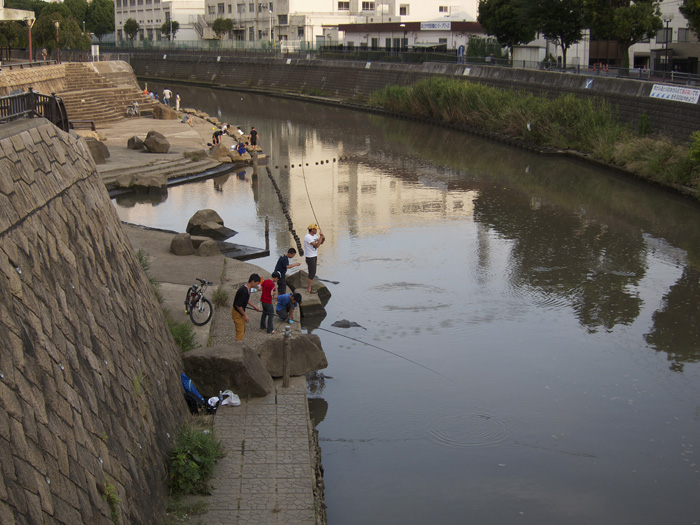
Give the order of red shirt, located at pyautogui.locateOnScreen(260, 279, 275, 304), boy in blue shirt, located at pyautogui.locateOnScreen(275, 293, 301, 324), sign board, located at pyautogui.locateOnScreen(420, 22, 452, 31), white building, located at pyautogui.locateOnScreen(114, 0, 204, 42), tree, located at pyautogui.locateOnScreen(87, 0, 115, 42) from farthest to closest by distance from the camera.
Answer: tree, located at pyautogui.locateOnScreen(87, 0, 115, 42), white building, located at pyautogui.locateOnScreen(114, 0, 204, 42), sign board, located at pyautogui.locateOnScreen(420, 22, 452, 31), boy in blue shirt, located at pyautogui.locateOnScreen(275, 293, 301, 324), red shirt, located at pyautogui.locateOnScreen(260, 279, 275, 304)

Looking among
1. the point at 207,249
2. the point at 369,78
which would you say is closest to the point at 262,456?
the point at 207,249

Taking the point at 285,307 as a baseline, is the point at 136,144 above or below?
above

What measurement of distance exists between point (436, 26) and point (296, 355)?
7189 cm

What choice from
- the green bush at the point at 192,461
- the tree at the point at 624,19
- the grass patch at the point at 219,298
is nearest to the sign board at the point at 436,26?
the tree at the point at 624,19

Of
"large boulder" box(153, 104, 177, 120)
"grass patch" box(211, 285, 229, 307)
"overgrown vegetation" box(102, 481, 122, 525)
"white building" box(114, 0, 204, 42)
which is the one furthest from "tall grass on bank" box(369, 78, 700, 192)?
"white building" box(114, 0, 204, 42)

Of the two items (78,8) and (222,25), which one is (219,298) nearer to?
(222,25)

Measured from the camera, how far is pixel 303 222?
26172mm

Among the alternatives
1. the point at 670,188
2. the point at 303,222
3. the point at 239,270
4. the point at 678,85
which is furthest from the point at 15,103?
the point at 678,85

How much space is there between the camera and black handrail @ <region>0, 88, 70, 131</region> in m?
12.2

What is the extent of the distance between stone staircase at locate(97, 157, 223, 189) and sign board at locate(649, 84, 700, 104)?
19.4 metres

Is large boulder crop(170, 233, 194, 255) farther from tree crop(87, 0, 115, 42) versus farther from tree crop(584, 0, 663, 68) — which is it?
tree crop(87, 0, 115, 42)

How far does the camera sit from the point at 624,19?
4666 centimetres

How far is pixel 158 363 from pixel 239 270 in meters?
8.49

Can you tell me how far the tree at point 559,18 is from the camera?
51.6 meters
